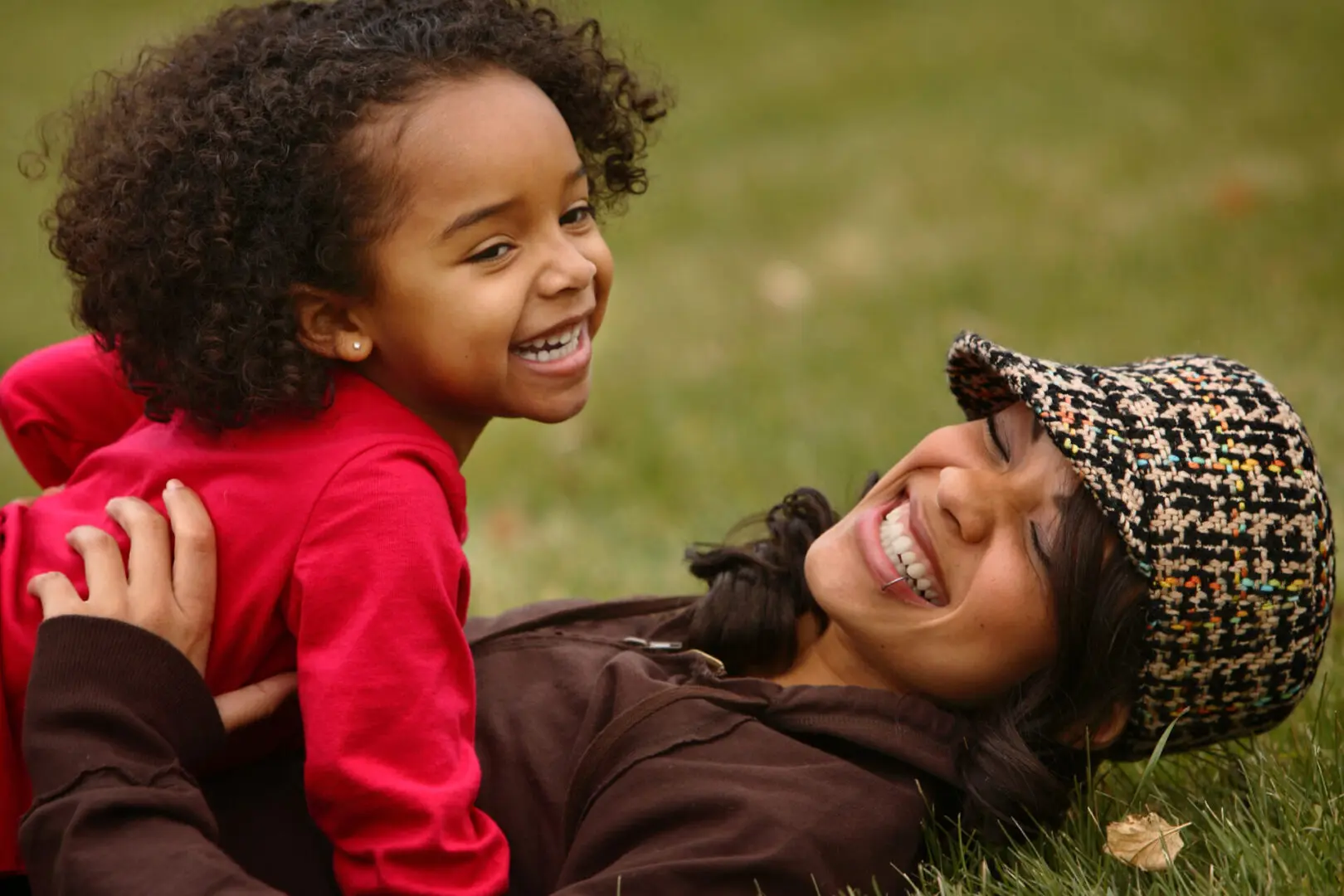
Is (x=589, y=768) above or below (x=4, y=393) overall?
below

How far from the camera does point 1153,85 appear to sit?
9.97 metres

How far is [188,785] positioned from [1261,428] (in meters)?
1.82

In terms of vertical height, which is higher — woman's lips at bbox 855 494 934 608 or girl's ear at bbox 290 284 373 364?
girl's ear at bbox 290 284 373 364

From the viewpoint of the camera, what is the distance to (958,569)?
2.69 metres

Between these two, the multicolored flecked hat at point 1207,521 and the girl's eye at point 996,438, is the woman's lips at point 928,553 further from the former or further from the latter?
the multicolored flecked hat at point 1207,521

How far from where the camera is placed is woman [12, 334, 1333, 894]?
7.84 feet

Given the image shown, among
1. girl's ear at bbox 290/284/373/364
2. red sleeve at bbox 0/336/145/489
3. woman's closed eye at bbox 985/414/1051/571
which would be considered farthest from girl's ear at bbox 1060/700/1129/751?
red sleeve at bbox 0/336/145/489

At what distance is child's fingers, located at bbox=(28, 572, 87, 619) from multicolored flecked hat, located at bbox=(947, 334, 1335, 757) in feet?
5.18

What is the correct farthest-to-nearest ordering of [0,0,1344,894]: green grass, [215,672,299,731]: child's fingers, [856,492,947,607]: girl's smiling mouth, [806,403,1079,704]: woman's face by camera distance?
[0,0,1344,894]: green grass
[856,492,947,607]: girl's smiling mouth
[806,403,1079,704]: woman's face
[215,672,299,731]: child's fingers

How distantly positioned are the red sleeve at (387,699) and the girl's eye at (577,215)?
64 centimetres

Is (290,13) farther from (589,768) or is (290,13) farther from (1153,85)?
(1153,85)

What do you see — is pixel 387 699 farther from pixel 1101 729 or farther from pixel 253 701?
pixel 1101 729

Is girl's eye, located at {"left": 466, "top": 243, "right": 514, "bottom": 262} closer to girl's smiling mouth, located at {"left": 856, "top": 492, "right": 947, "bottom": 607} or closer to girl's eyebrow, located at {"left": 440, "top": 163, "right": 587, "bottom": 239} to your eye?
girl's eyebrow, located at {"left": 440, "top": 163, "right": 587, "bottom": 239}

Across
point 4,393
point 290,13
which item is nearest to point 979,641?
point 290,13
